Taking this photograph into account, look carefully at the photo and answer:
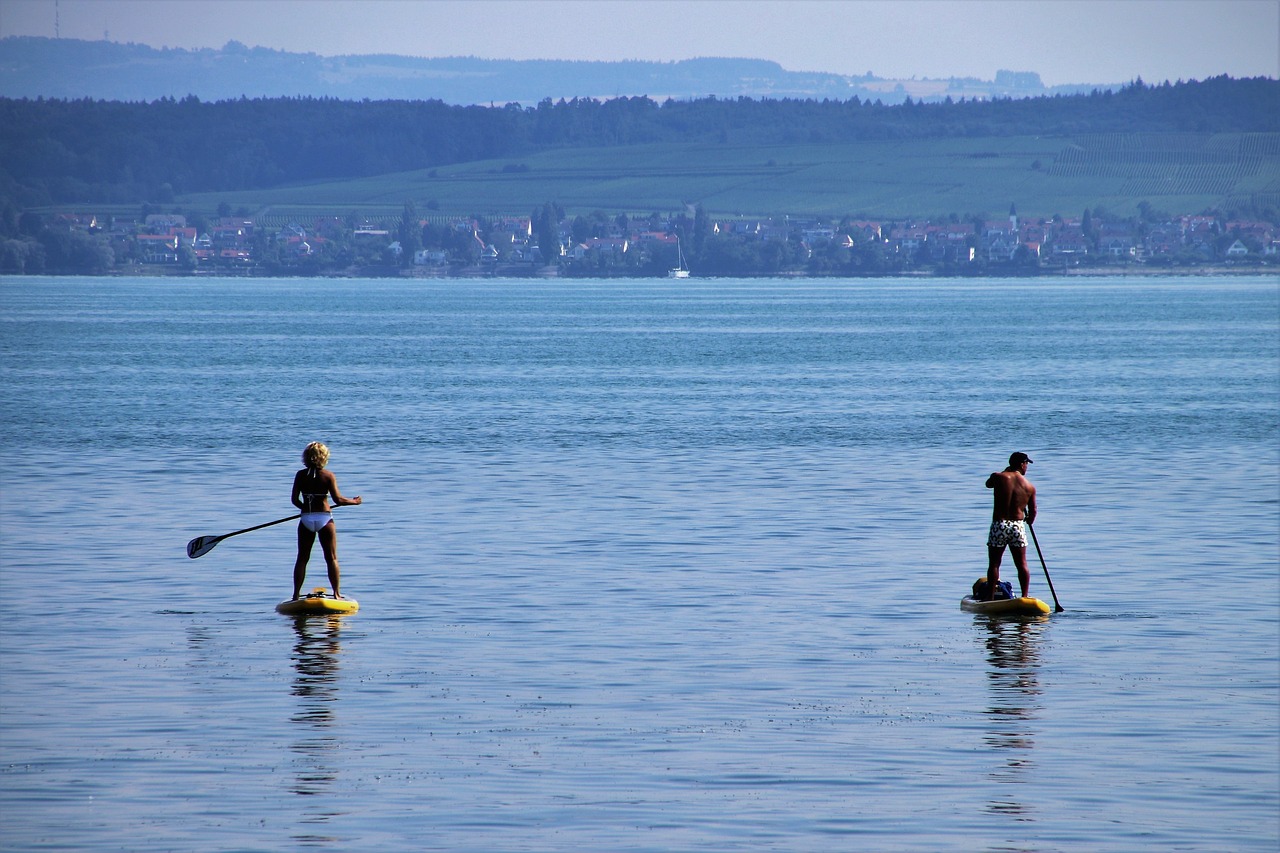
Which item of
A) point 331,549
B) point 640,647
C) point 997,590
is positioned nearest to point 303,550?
point 331,549

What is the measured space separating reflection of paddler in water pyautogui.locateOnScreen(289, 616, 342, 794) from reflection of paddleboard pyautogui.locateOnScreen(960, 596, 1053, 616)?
23.9 ft

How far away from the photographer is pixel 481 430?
54.7m

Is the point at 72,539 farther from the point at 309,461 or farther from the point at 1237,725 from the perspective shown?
the point at 1237,725

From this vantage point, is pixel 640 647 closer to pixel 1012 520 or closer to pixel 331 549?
pixel 331 549

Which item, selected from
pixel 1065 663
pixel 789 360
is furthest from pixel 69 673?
pixel 789 360

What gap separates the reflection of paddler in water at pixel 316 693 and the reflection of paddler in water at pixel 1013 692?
5.02 metres

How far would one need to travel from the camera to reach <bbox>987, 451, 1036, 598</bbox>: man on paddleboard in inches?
839

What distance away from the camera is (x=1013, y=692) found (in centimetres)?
1725

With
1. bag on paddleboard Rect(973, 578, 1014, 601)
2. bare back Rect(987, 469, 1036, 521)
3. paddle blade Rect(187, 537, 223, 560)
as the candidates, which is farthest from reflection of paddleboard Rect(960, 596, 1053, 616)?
paddle blade Rect(187, 537, 223, 560)

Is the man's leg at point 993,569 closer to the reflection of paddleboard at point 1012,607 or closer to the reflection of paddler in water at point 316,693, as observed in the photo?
the reflection of paddleboard at point 1012,607

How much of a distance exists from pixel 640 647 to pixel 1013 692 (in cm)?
410

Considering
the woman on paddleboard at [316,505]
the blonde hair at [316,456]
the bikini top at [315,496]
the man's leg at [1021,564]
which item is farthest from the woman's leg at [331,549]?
the man's leg at [1021,564]

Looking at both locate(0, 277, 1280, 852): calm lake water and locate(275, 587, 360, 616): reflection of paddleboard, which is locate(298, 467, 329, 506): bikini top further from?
locate(0, 277, 1280, 852): calm lake water

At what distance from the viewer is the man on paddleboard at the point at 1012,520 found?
839 inches
